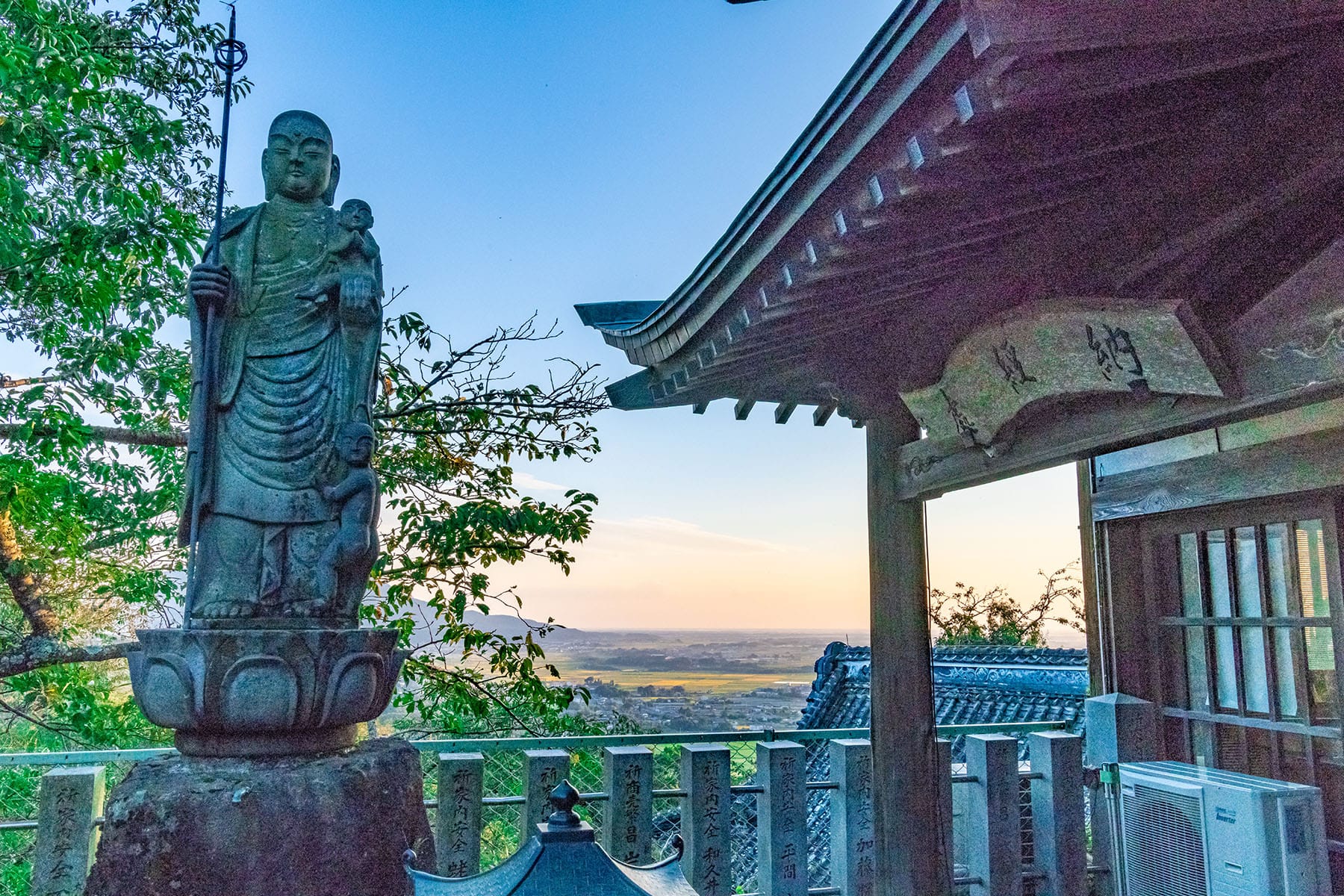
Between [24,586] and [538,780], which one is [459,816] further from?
[24,586]

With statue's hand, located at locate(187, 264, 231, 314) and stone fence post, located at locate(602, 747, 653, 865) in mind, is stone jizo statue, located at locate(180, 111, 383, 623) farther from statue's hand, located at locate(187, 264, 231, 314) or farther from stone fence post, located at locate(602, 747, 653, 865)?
stone fence post, located at locate(602, 747, 653, 865)

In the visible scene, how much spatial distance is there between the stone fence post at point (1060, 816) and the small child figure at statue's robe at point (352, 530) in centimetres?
342

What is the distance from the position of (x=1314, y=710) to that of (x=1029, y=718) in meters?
6.26

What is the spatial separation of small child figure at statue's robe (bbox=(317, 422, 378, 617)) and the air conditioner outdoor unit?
3.58m

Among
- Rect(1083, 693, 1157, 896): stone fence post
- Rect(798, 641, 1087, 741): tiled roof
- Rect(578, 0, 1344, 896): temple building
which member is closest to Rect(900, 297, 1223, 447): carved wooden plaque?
Rect(578, 0, 1344, 896): temple building

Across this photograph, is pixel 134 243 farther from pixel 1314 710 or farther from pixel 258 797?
pixel 1314 710

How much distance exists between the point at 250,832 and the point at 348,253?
2.40m

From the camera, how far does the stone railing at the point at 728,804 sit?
3.58m

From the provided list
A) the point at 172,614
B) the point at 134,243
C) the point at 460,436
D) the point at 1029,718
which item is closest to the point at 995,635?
the point at 1029,718

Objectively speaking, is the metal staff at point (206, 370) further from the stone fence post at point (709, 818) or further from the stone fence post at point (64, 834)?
the stone fence post at point (709, 818)

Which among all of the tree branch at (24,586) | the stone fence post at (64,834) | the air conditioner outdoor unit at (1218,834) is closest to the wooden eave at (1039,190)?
the air conditioner outdoor unit at (1218,834)

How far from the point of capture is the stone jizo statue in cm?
359

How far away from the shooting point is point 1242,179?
2.58 metres

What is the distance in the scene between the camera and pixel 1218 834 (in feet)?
12.1
